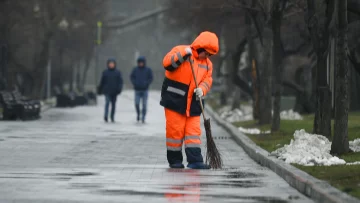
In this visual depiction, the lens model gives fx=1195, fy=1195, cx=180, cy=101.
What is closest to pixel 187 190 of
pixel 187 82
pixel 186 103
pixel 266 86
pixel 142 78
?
pixel 186 103

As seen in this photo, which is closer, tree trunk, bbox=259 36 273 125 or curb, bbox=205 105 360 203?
curb, bbox=205 105 360 203

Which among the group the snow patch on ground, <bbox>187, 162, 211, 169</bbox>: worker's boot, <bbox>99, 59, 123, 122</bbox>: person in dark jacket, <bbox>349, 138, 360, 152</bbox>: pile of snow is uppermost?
the snow patch on ground

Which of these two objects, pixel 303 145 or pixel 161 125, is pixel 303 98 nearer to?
pixel 161 125

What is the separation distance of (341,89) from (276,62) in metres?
9.42

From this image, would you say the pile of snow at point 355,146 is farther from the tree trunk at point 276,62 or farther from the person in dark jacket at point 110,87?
the person in dark jacket at point 110,87

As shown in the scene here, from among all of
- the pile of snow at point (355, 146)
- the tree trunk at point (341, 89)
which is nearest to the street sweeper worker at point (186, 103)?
the tree trunk at point (341, 89)

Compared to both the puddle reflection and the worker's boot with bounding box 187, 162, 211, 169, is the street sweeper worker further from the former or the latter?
the puddle reflection

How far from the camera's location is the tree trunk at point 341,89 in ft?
55.8

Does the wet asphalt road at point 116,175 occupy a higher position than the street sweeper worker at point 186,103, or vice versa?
the street sweeper worker at point 186,103

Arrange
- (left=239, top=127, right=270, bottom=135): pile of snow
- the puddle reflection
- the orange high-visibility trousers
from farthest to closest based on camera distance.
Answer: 1. (left=239, top=127, right=270, bottom=135): pile of snow
2. the orange high-visibility trousers
3. the puddle reflection

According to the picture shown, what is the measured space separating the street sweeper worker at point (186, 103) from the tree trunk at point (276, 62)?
908 cm

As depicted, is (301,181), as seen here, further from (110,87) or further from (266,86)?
(110,87)

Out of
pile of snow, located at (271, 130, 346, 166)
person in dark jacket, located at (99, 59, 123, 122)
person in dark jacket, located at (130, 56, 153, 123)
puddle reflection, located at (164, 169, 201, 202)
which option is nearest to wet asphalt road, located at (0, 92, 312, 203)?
puddle reflection, located at (164, 169, 201, 202)

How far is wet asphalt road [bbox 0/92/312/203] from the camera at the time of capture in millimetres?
12398
